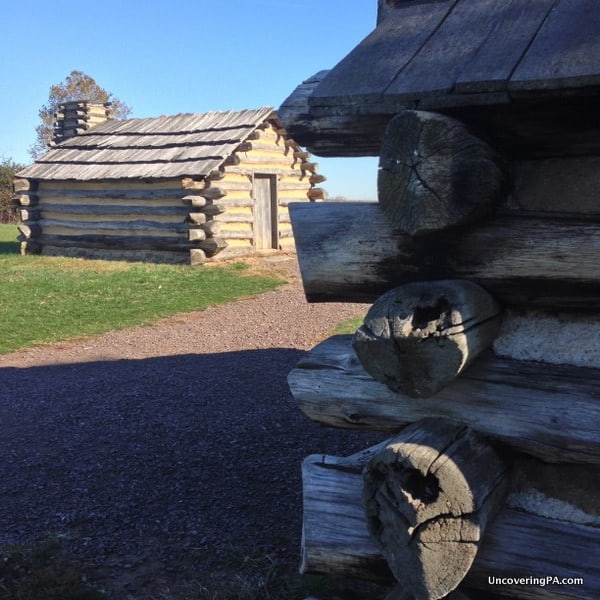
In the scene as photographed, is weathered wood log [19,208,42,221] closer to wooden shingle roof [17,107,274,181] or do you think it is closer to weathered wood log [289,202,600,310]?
wooden shingle roof [17,107,274,181]

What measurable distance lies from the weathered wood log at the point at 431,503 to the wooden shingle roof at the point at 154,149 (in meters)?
14.0

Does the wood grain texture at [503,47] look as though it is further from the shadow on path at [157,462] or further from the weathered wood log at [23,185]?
the weathered wood log at [23,185]

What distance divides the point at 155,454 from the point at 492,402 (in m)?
3.55

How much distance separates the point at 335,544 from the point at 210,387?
470 centimetres

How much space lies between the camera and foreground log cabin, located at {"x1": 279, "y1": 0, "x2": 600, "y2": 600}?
2.28 metres

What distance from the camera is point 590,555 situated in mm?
2312

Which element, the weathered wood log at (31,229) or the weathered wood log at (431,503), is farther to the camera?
the weathered wood log at (31,229)

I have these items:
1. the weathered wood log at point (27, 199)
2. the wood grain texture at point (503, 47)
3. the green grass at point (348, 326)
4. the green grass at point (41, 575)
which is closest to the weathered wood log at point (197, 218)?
the weathered wood log at point (27, 199)

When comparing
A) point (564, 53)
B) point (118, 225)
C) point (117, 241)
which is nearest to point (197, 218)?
point (118, 225)

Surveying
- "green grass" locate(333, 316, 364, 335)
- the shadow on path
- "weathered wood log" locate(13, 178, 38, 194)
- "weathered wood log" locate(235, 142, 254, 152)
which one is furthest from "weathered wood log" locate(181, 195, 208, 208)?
the shadow on path

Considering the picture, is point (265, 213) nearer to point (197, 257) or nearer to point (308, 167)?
point (308, 167)

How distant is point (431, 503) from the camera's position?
7.59ft

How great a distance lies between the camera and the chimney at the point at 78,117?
2208cm

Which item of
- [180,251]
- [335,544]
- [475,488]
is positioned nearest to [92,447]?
[335,544]
